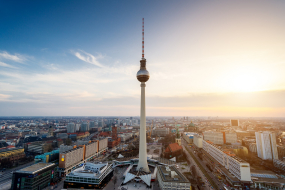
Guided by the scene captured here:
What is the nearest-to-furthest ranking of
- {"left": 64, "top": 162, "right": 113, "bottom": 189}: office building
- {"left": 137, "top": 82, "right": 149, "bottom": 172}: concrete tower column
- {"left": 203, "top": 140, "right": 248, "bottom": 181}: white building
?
1. {"left": 64, "top": 162, "right": 113, "bottom": 189}: office building
2. {"left": 203, "top": 140, "right": 248, "bottom": 181}: white building
3. {"left": 137, "top": 82, "right": 149, "bottom": 172}: concrete tower column

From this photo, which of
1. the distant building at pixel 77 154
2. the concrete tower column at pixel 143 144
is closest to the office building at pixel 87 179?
the distant building at pixel 77 154

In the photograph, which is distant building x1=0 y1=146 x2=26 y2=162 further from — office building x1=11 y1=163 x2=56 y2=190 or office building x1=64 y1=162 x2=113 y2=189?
office building x1=64 y1=162 x2=113 y2=189

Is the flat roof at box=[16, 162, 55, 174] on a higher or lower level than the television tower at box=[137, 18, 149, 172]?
lower

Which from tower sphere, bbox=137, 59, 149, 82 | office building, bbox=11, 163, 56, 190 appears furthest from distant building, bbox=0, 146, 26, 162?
tower sphere, bbox=137, 59, 149, 82

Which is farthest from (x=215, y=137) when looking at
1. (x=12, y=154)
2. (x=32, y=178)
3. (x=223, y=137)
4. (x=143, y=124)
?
(x=12, y=154)

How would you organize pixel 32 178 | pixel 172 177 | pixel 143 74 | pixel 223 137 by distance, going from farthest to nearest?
1. pixel 223 137
2. pixel 143 74
3. pixel 32 178
4. pixel 172 177

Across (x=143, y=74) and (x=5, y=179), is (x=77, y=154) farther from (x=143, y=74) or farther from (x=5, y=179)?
(x=143, y=74)

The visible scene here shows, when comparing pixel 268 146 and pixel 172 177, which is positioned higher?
pixel 268 146
